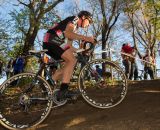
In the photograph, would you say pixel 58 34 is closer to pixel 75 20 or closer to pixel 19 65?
pixel 75 20

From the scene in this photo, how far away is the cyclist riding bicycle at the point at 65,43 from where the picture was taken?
7.35 metres

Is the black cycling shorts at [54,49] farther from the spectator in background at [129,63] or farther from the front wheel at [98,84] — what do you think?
the spectator in background at [129,63]

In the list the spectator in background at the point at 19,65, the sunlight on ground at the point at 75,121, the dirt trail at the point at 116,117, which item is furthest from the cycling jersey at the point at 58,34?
the spectator in background at the point at 19,65

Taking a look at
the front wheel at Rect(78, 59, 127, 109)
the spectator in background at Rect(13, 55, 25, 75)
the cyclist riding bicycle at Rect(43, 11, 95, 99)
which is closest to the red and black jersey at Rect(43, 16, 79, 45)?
the cyclist riding bicycle at Rect(43, 11, 95, 99)

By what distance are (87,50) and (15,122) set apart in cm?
195

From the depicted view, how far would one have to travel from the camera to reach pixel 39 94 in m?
7.18

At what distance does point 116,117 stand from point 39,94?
152cm

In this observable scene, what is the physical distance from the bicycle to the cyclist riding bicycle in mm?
204

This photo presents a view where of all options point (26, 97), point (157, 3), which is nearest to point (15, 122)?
point (26, 97)

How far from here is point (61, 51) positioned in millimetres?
7344

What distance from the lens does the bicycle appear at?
6871mm

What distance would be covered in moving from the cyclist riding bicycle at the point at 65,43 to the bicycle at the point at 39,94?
0.20 meters

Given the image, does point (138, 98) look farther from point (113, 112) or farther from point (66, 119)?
point (66, 119)

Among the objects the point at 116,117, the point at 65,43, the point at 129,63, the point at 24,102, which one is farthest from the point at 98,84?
the point at 129,63
